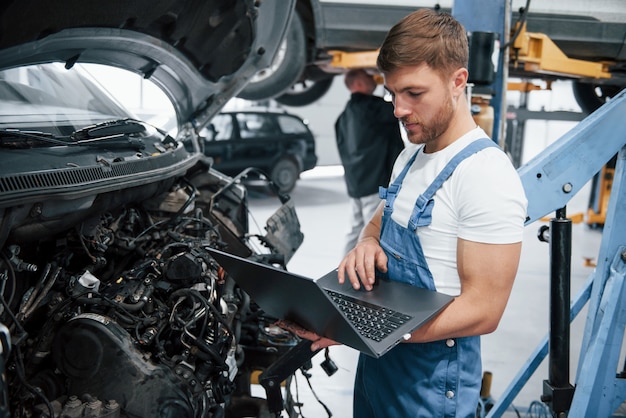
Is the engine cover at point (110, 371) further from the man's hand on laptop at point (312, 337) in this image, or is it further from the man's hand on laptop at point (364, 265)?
the man's hand on laptop at point (364, 265)

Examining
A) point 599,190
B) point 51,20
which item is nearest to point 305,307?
point 51,20

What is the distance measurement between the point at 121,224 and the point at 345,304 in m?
1.13

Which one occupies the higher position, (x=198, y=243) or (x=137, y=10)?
(x=137, y=10)

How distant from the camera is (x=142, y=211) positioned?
2.64m

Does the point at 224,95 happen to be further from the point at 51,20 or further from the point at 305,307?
the point at 305,307

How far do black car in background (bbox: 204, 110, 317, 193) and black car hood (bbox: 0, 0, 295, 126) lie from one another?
5222 millimetres

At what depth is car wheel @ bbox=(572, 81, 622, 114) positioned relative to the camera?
6288mm

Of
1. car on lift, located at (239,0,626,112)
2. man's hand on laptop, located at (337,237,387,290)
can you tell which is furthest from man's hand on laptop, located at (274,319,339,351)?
car on lift, located at (239,0,626,112)

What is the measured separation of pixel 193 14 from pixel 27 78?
69 cm

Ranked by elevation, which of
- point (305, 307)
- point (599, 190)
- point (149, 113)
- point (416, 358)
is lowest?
point (599, 190)

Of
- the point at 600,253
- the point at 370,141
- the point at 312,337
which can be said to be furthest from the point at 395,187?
the point at 370,141

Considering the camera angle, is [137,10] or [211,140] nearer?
[137,10]

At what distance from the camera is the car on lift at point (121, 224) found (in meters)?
1.78

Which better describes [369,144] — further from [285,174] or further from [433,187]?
[285,174]
